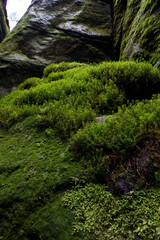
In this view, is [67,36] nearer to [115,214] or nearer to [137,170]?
[137,170]

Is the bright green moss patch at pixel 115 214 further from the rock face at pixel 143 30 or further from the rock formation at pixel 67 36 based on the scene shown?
the rock formation at pixel 67 36

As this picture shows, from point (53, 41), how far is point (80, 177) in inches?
480

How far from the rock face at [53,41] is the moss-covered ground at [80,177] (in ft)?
23.6

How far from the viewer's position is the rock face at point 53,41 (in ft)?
37.2

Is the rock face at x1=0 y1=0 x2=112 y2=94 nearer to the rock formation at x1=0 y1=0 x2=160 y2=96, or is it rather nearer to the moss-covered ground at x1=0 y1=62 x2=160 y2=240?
the rock formation at x1=0 y1=0 x2=160 y2=96

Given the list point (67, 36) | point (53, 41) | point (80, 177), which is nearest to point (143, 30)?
point (67, 36)

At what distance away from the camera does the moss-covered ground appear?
2.55 m

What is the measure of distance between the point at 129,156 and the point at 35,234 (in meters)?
2.26

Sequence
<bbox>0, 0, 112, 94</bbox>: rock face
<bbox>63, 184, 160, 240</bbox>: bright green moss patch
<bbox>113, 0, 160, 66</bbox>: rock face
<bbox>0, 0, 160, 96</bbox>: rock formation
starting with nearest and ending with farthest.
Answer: <bbox>63, 184, 160, 240</bbox>: bright green moss patch
<bbox>113, 0, 160, 66</bbox>: rock face
<bbox>0, 0, 160, 96</bbox>: rock formation
<bbox>0, 0, 112, 94</bbox>: rock face

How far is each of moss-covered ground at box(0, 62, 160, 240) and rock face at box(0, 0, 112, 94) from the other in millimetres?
7203

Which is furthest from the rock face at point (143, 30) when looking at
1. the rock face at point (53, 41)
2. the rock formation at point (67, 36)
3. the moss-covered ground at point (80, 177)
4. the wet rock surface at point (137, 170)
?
the wet rock surface at point (137, 170)

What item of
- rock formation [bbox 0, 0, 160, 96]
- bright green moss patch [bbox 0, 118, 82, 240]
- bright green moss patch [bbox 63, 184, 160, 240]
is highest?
rock formation [bbox 0, 0, 160, 96]

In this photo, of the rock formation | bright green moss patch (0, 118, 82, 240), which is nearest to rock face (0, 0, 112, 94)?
the rock formation

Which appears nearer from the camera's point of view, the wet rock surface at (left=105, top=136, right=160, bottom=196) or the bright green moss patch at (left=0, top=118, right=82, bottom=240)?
the bright green moss patch at (left=0, top=118, right=82, bottom=240)
